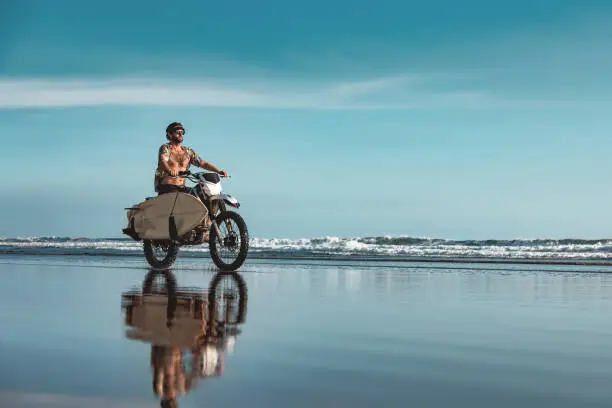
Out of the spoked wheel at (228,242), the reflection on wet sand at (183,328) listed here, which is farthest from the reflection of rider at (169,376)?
the spoked wheel at (228,242)

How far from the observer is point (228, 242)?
44.7 ft

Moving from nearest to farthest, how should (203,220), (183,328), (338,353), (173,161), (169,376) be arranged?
(169,376)
(338,353)
(183,328)
(203,220)
(173,161)

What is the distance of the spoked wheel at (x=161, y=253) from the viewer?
14.4 m

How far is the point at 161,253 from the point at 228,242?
1.89 metres

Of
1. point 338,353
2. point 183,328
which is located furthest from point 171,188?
point 338,353

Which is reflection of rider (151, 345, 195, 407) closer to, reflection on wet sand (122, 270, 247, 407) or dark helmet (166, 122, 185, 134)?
reflection on wet sand (122, 270, 247, 407)

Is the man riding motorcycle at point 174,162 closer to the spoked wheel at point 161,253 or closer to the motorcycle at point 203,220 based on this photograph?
the motorcycle at point 203,220

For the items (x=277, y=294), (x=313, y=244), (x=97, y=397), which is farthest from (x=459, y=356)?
(x=313, y=244)

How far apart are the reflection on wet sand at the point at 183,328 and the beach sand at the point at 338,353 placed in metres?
0.05

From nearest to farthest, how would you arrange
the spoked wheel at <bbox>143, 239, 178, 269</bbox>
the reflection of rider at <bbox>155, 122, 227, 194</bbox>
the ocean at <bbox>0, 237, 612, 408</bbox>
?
the ocean at <bbox>0, 237, 612, 408</bbox> < the reflection of rider at <bbox>155, 122, 227, 194</bbox> < the spoked wheel at <bbox>143, 239, 178, 269</bbox>

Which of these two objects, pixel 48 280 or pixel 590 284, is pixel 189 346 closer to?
pixel 48 280

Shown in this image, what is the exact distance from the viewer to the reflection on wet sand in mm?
3570

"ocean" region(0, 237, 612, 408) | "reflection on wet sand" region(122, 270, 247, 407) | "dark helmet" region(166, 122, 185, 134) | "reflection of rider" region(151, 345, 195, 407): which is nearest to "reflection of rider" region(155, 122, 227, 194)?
"dark helmet" region(166, 122, 185, 134)

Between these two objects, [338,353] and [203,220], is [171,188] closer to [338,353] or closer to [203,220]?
[203,220]
